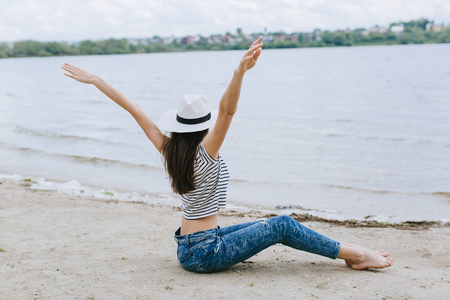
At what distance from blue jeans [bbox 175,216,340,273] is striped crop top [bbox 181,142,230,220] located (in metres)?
0.18

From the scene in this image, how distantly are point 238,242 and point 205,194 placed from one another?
51 cm

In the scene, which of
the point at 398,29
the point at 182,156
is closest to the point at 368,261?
the point at 182,156

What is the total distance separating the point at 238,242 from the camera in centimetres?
390

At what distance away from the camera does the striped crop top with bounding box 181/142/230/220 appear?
3.60 m

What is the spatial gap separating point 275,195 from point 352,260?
4891 millimetres

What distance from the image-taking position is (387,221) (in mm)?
7145

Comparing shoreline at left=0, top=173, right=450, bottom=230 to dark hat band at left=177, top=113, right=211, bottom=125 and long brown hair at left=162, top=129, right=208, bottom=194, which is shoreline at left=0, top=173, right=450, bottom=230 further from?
dark hat band at left=177, top=113, right=211, bottom=125

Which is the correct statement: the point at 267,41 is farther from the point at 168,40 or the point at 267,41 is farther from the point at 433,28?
the point at 433,28

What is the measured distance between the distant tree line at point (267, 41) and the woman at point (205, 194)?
11516 cm

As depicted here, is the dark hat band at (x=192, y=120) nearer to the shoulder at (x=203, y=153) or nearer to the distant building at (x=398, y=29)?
the shoulder at (x=203, y=153)

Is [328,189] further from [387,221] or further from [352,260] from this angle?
[352,260]

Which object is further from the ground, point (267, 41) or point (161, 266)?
point (267, 41)

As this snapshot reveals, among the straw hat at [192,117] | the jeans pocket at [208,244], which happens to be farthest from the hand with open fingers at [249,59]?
the jeans pocket at [208,244]

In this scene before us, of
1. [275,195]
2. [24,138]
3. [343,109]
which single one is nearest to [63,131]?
[24,138]
